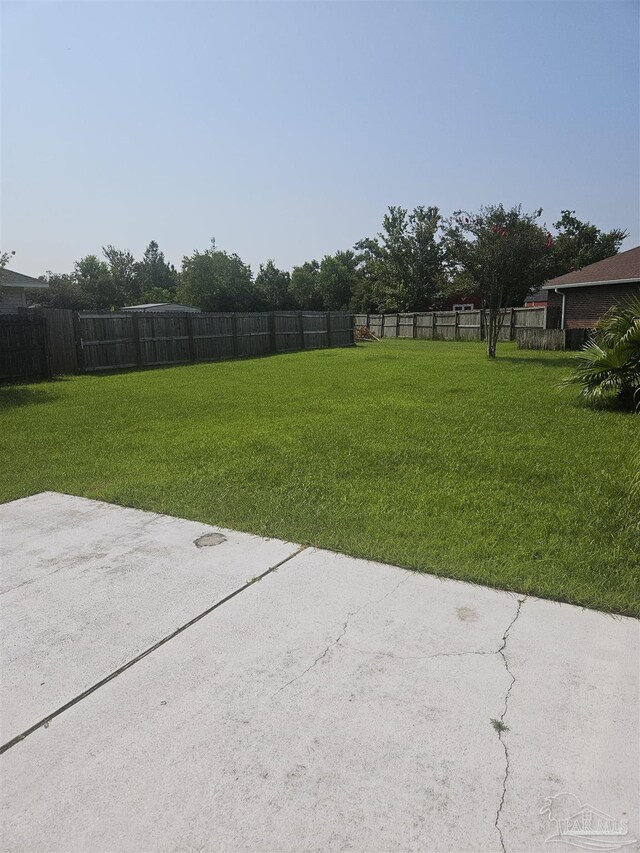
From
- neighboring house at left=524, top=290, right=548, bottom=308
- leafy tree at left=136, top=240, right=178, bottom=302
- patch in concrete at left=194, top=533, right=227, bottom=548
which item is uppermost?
leafy tree at left=136, top=240, right=178, bottom=302

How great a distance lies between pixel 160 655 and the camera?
102 inches

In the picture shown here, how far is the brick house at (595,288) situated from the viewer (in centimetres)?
1977

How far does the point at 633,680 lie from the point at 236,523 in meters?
2.73

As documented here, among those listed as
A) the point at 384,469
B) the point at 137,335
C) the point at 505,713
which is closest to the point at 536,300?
the point at 137,335

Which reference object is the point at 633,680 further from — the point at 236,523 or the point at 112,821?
the point at 236,523

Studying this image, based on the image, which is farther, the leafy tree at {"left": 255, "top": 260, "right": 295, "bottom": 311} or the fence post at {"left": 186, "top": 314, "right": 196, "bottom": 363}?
the leafy tree at {"left": 255, "top": 260, "right": 295, "bottom": 311}

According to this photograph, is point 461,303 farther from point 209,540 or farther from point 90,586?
point 90,586

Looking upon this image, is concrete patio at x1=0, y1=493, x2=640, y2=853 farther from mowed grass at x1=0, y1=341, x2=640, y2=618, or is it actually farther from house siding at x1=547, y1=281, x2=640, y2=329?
house siding at x1=547, y1=281, x2=640, y2=329

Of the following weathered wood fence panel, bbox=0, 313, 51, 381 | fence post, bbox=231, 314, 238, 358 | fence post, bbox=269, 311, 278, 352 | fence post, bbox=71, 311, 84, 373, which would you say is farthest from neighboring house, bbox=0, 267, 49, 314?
fence post, bbox=269, 311, 278, 352

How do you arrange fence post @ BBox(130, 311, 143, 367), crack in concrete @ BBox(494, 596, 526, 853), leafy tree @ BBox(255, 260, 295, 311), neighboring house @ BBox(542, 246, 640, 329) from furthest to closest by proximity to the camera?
leafy tree @ BBox(255, 260, 295, 311)
neighboring house @ BBox(542, 246, 640, 329)
fence post @ BBox(130, 311, 143, 367)
crack in concrete @ BBox(494, 596, 526, 853)

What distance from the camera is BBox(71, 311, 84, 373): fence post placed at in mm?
15062

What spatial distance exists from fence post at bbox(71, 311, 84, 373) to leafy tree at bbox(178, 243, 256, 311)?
1178 inches

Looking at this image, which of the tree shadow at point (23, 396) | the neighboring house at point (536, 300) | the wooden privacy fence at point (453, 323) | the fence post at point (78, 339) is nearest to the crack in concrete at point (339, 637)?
the tree shadow at point (23, 396)

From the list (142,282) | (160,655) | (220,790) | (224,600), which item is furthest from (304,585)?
(142,282)
